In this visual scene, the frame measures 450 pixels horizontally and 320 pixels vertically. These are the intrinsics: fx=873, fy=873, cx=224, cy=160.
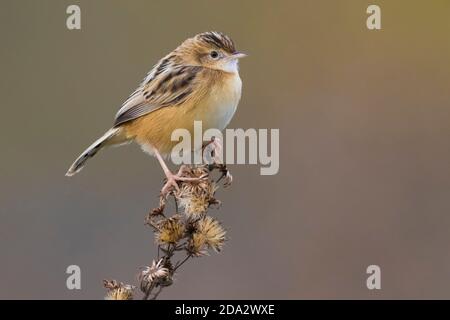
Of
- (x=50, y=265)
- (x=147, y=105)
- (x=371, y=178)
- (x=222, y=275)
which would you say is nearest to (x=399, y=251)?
(x=371, y=178)

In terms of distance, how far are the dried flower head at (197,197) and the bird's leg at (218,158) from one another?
0.18 metres

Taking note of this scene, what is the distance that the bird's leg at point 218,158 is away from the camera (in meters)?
5.02

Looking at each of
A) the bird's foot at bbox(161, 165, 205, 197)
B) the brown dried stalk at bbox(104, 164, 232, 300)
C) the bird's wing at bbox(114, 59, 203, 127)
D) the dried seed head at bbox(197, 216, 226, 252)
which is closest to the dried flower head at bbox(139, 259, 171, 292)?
the brown dried stalk at bbox(104, 164, 232, 300)

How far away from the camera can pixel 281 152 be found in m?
10.2

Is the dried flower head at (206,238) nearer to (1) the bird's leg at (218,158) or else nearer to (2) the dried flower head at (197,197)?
(2) the dried flower head at (197,197)

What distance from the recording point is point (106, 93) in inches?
412

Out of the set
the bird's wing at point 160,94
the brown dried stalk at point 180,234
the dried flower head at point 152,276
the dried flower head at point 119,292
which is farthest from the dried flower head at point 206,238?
the bird's wing at point 160,94

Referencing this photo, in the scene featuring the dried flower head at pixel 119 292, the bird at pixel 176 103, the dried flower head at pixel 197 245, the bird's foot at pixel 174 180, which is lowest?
the dried flower head at pixel 119 292

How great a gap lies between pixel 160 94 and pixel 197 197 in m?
1.59

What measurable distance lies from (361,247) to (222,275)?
166 centimetres

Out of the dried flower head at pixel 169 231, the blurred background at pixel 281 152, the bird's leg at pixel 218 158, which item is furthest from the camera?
the blurred background at pixel 281 152

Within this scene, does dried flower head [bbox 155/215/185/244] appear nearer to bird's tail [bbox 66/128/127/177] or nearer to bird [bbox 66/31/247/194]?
bird [bbox 66/31/247/194]

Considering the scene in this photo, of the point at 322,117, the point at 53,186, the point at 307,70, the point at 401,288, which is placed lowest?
the point at 401,288

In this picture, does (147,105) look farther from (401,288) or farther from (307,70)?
(307,70)
